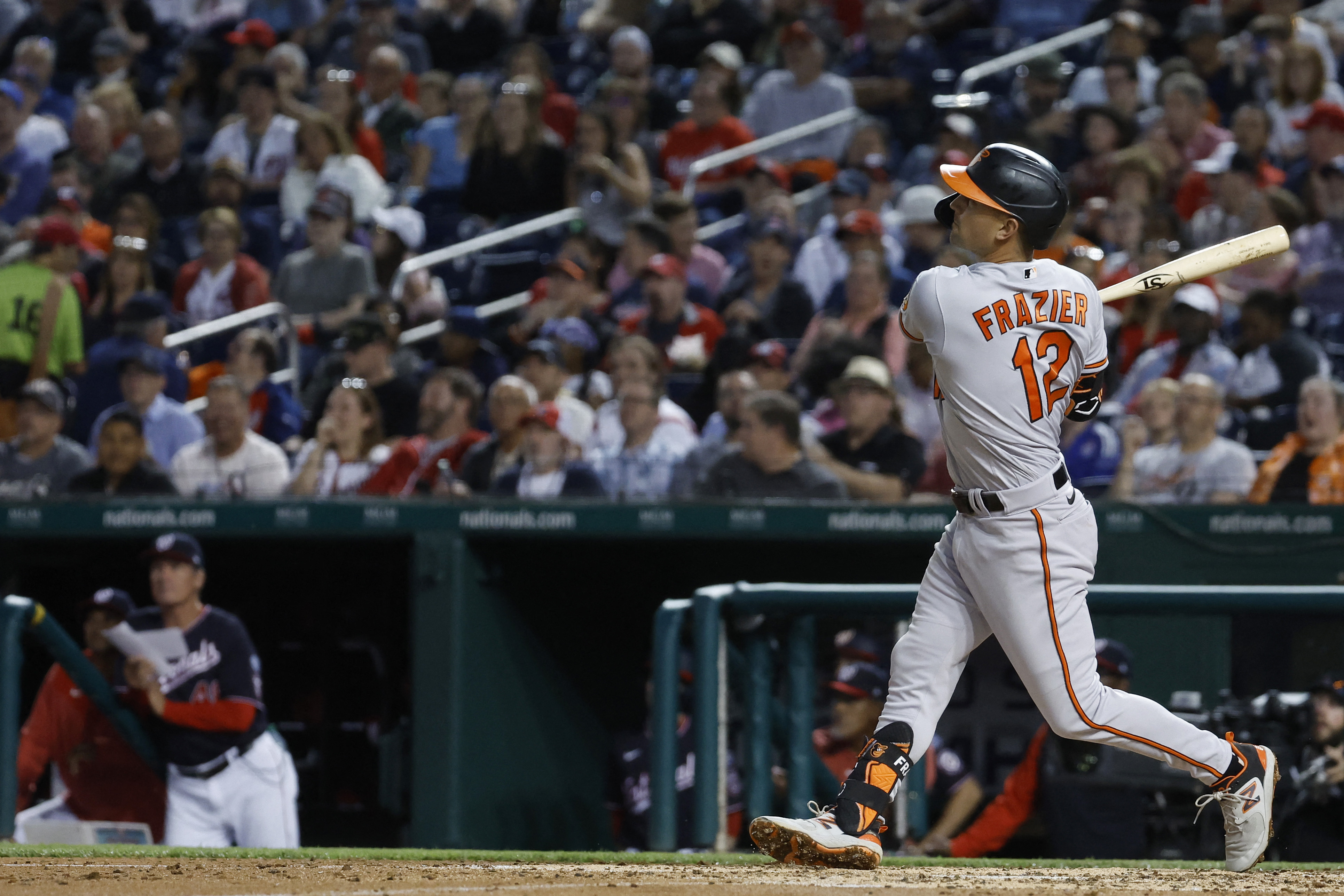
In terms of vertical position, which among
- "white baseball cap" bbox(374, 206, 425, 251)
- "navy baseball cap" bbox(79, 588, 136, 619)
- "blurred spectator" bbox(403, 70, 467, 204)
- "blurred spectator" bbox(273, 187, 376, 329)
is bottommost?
"navy baseball cap" bbox(79, 588, 136, 619)

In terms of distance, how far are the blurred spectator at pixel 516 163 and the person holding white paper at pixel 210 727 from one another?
4366 millimetres

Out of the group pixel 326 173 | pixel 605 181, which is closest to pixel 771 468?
pixel 605 181

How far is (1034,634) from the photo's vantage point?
3850mm

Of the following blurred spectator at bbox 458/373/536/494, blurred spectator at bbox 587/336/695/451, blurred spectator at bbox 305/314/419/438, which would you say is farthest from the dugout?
blurred spectator at bbox 305/314/419/438

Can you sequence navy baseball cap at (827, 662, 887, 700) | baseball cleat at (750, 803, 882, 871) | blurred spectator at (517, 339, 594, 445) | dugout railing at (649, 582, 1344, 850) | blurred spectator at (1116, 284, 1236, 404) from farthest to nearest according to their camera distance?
blurred spectator at (517, 339, 594, 445) < blurred spectator at (1116, 284, 1236, 404) < navy baseball cap at (827, 662, 887, 700) < dugout railing at (649, 582, 1344, 850) < baseball cleat at (750, 803, 882, 871)

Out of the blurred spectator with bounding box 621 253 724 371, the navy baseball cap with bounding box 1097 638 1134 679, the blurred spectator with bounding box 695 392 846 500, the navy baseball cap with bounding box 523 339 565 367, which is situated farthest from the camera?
the blurred spectator with bounding box 621 253 724 371

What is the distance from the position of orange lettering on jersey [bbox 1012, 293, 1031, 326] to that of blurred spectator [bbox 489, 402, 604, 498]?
10.4 ft

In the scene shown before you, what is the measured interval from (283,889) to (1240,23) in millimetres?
8749

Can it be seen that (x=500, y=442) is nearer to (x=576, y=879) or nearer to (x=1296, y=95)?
(x=576, y=879)

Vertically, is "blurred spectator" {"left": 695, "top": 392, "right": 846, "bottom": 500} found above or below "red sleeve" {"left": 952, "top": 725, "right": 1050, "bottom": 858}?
above

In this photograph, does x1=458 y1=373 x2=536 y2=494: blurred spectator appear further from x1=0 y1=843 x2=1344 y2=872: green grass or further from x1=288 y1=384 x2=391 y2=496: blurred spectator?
x1=0 y1=843 x2=1344 y2=872: green grass

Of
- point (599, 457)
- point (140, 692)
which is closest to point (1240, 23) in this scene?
point (599, 457)

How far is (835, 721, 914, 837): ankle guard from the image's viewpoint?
152 inches

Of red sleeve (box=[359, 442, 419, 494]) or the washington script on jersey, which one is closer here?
the washington script on jersey
